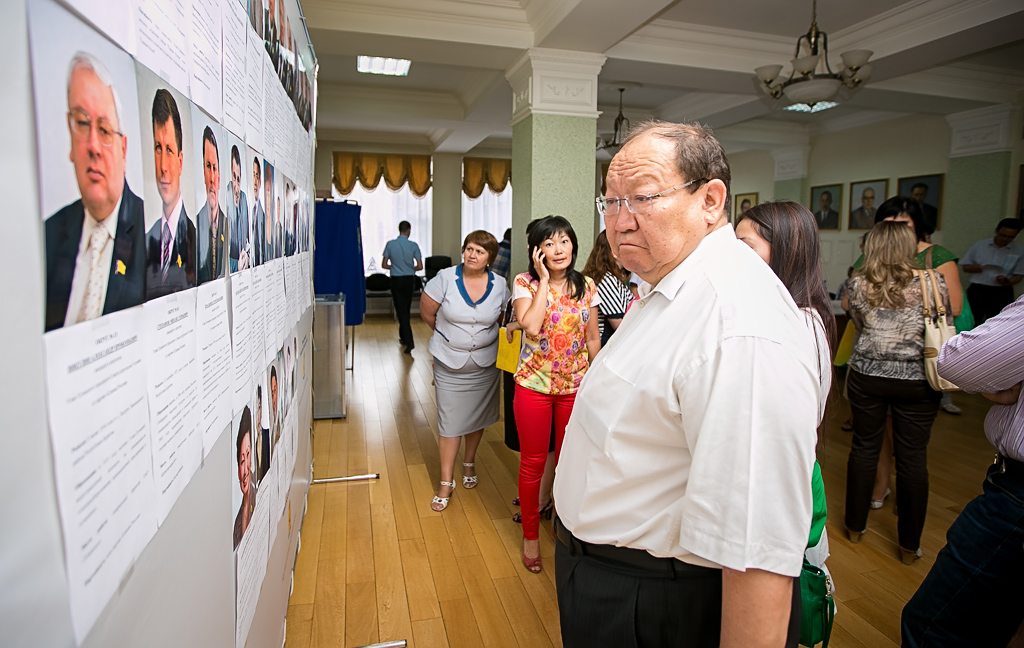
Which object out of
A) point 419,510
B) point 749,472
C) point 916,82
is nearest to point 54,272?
point 749,472

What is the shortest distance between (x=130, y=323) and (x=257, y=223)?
0.85 m

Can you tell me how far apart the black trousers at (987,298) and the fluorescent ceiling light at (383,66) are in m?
6.68

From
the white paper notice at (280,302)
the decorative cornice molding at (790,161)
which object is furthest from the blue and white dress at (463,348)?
the decorative cornice molding at (790,161)

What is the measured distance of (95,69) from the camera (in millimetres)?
507

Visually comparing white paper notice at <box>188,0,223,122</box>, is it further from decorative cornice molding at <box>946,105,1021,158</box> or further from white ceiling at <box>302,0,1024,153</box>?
decorative cornice molding at <box>946,105,1021,158</box>

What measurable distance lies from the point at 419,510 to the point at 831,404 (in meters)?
2.20

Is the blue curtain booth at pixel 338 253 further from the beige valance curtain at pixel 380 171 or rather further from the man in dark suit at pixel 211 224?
the beige valance curtain at pixel 380 171

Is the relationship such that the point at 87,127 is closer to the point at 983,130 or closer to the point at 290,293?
the point at 290,293

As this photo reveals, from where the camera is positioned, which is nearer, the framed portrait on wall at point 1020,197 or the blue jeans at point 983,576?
the blue jeans at point 983,576

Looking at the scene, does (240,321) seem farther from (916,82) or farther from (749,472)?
(916,82)

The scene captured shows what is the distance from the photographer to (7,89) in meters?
0.38

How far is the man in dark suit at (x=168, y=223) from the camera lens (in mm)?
668

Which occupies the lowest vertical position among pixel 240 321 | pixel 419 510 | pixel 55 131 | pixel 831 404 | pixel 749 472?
pixel 419 510

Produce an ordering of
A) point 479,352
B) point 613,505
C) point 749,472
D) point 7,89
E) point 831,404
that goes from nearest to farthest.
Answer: point 7,89
point 749,472
point 613,505
point 831,404
point 479,352
